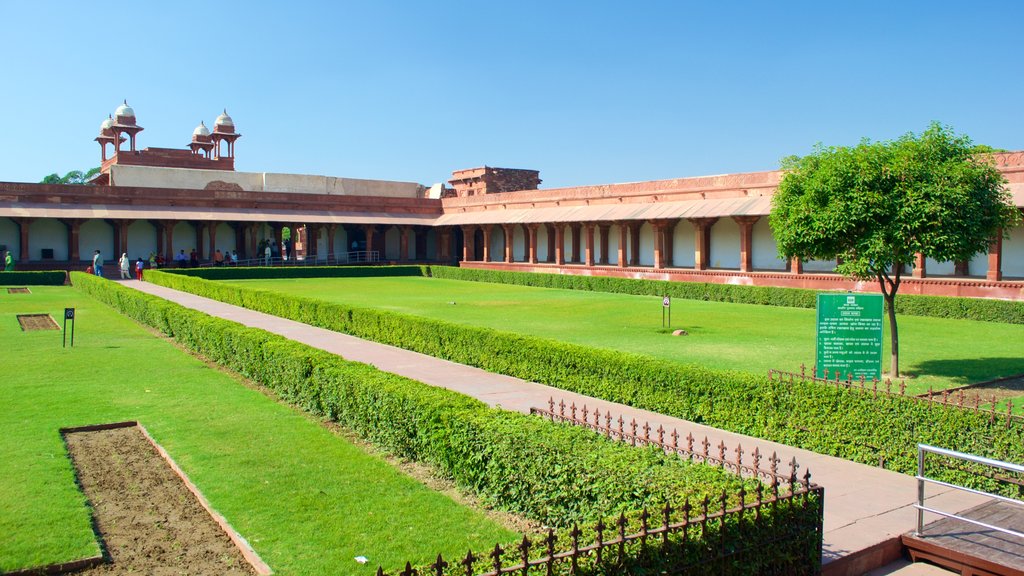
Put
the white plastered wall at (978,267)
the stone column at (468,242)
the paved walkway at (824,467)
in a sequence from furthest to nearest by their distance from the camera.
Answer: the stone column at (468,242) < the white plastered wall at (978,267) < the paved walkway at (824,467)

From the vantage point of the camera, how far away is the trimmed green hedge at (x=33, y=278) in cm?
3030

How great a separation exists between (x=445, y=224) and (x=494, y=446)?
1566 inches

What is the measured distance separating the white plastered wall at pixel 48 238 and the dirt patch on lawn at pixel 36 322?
2102 cm

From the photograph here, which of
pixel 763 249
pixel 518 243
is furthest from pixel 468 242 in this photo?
pixel 763 249

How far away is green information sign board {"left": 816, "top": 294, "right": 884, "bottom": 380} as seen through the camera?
9.44 meters

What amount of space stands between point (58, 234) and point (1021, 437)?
133 ft

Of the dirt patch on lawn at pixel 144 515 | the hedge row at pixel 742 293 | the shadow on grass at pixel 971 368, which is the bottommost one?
the dirt patch on lawn at pixel 144 515

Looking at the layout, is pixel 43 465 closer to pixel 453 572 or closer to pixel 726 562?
pixel 453 572

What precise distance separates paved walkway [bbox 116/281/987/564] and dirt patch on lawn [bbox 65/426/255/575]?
3.19 metres

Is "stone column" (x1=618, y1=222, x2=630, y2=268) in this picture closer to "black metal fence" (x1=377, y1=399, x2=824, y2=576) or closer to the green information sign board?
the green information sign board

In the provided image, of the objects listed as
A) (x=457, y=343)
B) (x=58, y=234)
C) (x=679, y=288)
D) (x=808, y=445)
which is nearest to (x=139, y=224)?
(x=58, y=234)

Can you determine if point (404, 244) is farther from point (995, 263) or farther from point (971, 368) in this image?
point (971, 368)

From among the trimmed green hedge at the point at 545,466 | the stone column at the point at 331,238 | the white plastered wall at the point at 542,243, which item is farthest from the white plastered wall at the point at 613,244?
the trimmed green hedge at the point at 545,466

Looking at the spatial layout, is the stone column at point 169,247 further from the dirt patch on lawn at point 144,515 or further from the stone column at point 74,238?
the dirt patch on lawn at point 144,515
